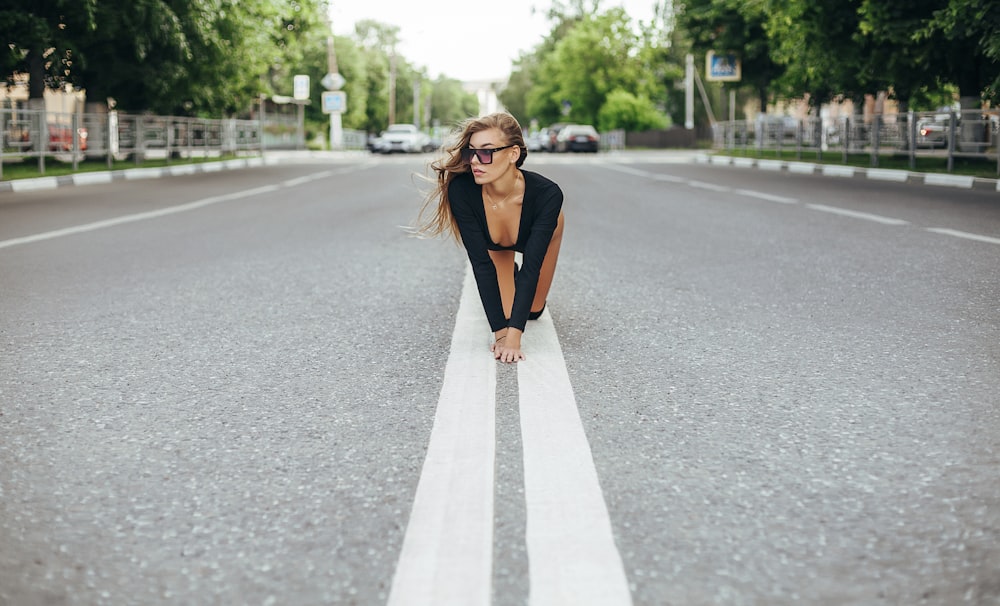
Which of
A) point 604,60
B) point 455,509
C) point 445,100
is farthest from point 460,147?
point 445,100

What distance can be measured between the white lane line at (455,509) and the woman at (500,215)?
0.41m

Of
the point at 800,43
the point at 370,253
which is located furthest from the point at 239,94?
the point at 370,253

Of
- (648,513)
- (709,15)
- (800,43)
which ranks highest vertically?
(709,15)

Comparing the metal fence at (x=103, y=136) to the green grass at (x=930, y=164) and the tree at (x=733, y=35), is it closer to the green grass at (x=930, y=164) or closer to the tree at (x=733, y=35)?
the tree at (x=733, y=35)

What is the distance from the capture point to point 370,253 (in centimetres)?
826

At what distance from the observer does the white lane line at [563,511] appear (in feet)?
6.98

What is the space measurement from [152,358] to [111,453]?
138 centimetres

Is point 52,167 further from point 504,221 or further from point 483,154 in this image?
point 483,154

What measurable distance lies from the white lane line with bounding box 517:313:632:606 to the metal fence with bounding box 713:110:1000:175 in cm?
1719

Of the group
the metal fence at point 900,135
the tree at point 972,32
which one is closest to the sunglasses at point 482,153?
the tree at point 972,32

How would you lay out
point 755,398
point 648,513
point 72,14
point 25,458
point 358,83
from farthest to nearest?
1. point 358,83
2. point 72,14
3. point 755,398
4. point 25,458
5. point 648,513

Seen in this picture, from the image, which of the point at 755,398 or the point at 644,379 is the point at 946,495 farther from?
the point at 644,379

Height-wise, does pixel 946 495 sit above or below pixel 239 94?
below

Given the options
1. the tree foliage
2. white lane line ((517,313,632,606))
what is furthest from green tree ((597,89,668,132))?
white lane line ((517,313,632,606))
